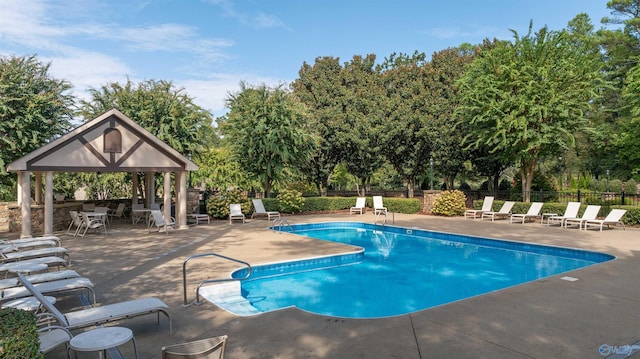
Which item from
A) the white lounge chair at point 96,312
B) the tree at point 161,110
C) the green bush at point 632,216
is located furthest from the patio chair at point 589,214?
the tree at point 161,110

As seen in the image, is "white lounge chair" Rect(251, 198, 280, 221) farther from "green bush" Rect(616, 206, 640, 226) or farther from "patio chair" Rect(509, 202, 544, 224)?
"green bush" Rect(616, 206, 640, 226)

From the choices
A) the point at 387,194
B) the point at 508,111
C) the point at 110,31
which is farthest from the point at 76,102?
the point at 387,194

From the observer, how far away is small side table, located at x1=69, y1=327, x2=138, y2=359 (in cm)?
372

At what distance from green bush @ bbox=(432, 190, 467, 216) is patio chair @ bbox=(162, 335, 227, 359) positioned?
20.2 m

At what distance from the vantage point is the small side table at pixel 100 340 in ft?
12.2

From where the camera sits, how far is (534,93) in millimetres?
19375

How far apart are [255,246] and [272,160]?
1070 cm

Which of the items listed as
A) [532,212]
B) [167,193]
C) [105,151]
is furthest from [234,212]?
[532,212]

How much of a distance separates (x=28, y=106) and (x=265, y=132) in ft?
34.5

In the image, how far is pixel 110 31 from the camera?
1716cm

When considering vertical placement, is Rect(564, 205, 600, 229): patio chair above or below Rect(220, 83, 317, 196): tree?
below

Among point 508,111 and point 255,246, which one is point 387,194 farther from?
point 255,246

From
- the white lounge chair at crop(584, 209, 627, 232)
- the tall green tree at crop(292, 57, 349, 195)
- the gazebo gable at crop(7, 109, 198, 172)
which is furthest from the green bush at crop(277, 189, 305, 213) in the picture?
the white lounge chair at crop(584, 209, 627, 232)

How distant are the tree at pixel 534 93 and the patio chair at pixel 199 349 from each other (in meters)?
19.2
